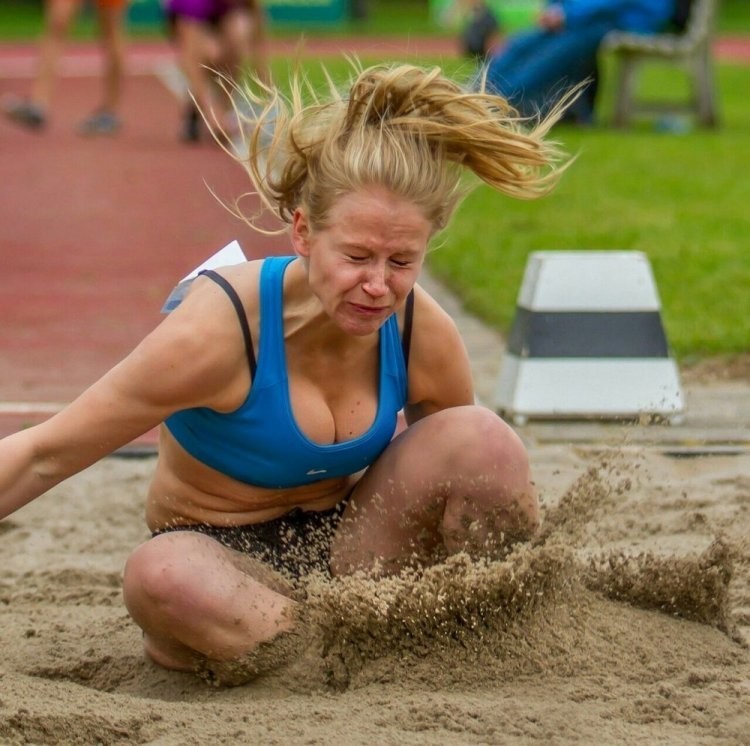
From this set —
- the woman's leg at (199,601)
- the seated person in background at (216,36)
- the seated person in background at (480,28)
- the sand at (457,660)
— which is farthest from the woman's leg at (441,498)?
the seated person in background at (480,28)

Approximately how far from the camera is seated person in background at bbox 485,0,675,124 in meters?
14.7

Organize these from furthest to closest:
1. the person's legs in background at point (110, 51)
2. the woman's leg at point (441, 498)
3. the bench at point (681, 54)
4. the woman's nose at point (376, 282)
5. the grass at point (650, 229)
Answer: the bench at point (681, 54) → the person's legs in background at point (110, 51) → the grass at point (650, 229) → the woman's leg at point (441, 498) → the woman's nose at point (376, 282)

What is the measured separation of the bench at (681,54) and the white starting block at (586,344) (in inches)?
381

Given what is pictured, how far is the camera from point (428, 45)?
28.1 meters

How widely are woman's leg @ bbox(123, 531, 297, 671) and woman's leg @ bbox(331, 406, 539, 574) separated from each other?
279mm

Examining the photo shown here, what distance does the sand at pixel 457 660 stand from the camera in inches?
119

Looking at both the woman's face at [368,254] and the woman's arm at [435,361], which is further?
the woman's arm at [435,361]

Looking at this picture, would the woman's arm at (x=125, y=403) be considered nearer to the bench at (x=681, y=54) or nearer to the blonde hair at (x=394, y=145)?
the blonde hair at (x=394, y=145)

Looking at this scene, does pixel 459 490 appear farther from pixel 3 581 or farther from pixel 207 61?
pixel 207 61

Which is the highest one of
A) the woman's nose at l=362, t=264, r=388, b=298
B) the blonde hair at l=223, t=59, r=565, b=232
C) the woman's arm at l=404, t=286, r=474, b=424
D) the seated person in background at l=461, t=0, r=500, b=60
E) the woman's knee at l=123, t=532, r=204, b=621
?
the blonde hair at l=223, t=59, r=565, b=232

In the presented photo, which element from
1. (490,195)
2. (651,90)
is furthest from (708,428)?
(651,90)

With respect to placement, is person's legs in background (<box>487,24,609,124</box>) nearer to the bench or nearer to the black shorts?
the bench

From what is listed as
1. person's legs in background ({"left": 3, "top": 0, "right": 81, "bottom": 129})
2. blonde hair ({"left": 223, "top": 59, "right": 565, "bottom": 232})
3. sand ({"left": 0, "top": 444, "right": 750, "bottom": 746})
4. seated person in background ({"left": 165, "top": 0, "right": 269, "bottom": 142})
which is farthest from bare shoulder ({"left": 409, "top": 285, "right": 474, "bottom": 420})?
person's legs in background ({"left": 3, "top": 0, "right": 81, "bottom": 129})

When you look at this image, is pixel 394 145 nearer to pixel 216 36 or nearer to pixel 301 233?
pixel 301 233
